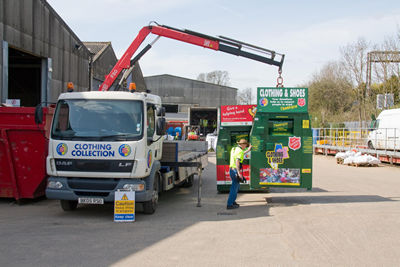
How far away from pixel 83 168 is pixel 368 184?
397 inches

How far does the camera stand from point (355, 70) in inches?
1384

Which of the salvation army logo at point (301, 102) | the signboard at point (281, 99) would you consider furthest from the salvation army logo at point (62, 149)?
the salvation army logo at point (301, 102)

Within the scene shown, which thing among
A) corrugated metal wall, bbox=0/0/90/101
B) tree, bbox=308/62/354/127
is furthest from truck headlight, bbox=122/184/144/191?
tree, bbox=308/62/354/127

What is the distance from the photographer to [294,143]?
33.0ft

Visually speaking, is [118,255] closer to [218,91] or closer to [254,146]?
[254,146]

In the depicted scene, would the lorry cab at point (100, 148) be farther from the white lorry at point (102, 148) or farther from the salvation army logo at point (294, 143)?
the salvation army logo at point (294, 143)

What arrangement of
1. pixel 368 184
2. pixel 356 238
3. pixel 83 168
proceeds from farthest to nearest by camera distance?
pixel 368 184 < pixel 83 168 < pixel 356 238

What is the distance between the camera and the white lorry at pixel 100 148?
26.5 ft

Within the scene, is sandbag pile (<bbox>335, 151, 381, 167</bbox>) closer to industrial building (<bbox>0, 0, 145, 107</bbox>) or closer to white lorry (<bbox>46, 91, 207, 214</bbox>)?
industrial building (<bbox>0, 0, 145, 107</bbox>)

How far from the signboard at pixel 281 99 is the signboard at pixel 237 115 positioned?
1.73 metres

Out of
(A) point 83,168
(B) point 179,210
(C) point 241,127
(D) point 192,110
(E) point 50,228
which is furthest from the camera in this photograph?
(D) point 192,110

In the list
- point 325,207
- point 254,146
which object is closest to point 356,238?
point 325,207

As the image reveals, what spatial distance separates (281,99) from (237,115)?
206 cm

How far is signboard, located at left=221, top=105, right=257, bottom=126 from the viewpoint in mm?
11938
